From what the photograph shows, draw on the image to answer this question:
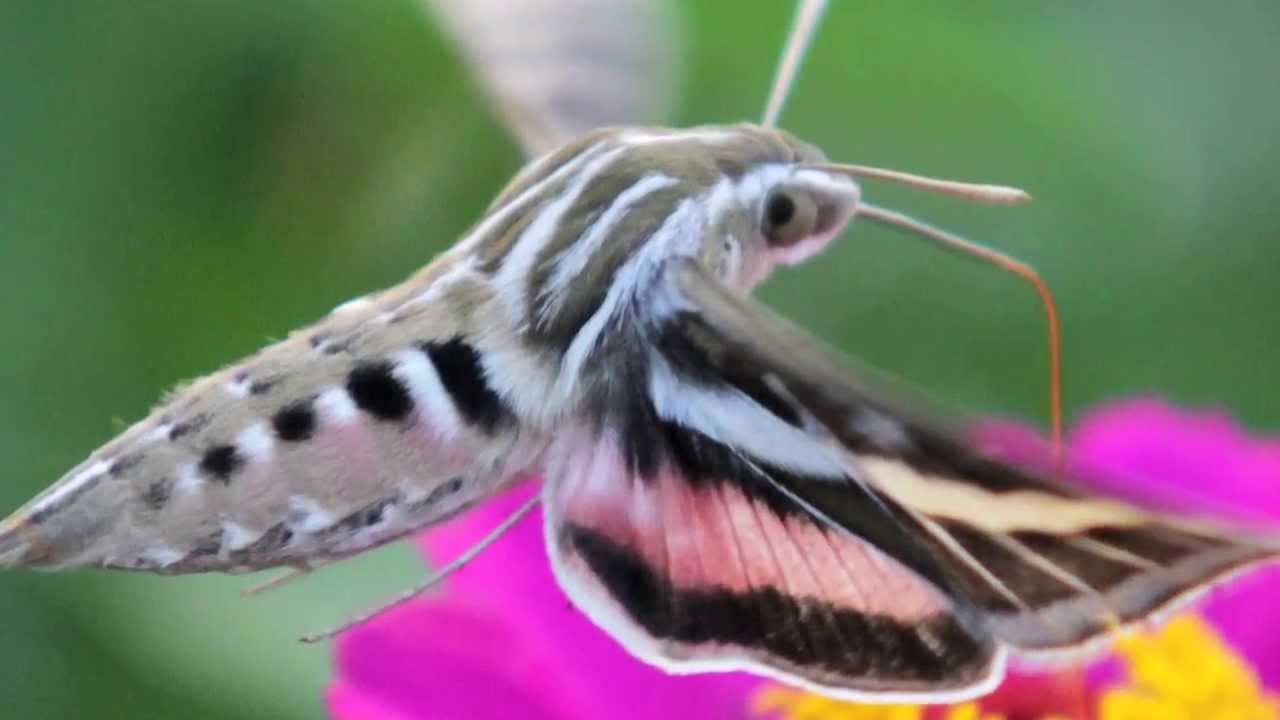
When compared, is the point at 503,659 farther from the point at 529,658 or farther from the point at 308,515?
the point at 308,515

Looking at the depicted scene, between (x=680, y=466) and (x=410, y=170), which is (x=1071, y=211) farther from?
(x=680, y=466)

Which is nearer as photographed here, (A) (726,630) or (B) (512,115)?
A: (A) (726,630)

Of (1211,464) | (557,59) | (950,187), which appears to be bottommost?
(1211,464)

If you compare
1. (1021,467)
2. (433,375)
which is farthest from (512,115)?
Result: (1021,467)

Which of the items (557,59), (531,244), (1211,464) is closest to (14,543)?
(531,244)

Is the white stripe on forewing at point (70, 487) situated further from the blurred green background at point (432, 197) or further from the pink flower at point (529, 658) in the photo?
the blurred green background at point (432, 197)

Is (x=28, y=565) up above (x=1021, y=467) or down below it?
above
